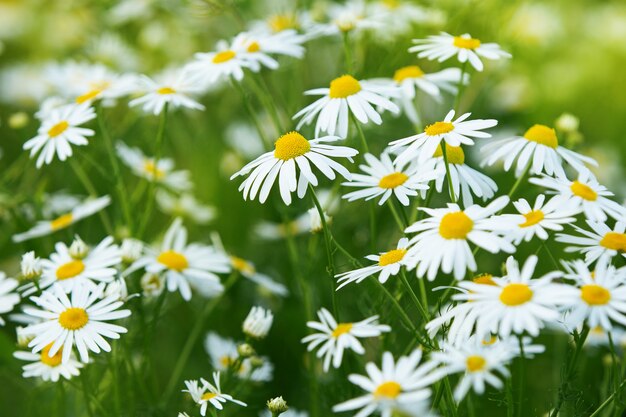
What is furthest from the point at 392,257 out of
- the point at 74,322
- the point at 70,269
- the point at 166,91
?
the point at 166,91

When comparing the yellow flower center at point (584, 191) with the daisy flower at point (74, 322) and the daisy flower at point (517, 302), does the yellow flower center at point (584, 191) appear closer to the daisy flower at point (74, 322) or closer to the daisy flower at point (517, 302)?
the daisy flower at point (517, 302)

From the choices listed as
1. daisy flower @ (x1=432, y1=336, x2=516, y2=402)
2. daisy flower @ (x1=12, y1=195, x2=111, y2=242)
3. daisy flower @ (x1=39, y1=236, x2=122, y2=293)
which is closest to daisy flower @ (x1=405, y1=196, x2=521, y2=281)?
daisy flower @ (x1=432, y1=336, x2=516, y2=402)

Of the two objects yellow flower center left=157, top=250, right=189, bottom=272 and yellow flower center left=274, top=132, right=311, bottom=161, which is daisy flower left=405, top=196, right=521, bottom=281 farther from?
yellow flower center left=157, top=250, right=189, bottom=272

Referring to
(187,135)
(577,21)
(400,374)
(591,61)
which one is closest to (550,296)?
(400,374)

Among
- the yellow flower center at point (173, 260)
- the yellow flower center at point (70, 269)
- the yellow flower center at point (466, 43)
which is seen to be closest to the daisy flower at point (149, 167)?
the yellow flower center at point (173, 260)

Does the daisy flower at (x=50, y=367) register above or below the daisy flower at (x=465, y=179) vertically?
below

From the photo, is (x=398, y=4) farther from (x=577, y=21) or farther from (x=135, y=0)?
(x=577, y=21)
